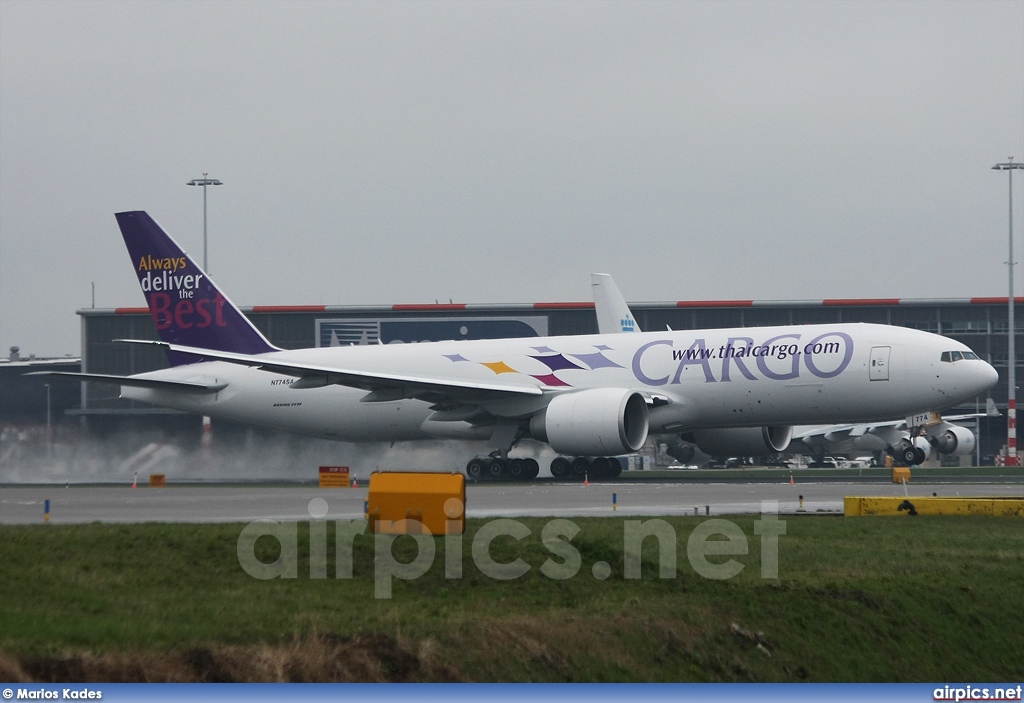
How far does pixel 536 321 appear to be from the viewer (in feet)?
216

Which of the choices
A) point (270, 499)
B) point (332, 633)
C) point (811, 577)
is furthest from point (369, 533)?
point (270, 499)

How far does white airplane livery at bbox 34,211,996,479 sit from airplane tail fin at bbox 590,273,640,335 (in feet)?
35.5

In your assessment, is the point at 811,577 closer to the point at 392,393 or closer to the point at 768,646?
the point at 768,646

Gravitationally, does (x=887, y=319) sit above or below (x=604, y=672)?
above

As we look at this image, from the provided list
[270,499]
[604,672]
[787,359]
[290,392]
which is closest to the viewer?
[604,672]

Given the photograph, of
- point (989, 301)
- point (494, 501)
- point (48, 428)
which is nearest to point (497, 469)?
point (494, 501)

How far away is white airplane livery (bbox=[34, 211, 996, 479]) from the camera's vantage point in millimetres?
33812

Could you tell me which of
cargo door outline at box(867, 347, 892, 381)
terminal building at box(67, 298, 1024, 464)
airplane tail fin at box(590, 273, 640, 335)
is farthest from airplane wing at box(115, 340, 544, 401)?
terminal building at box(67, 298, 1024, 464)

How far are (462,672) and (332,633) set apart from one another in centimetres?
119

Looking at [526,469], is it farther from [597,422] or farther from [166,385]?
[166,385]

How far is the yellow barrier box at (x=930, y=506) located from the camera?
842 inches

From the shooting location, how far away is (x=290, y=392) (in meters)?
41.1

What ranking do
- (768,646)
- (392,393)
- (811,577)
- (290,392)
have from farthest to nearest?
(290,392) < (392,393) < (811,577) < (768,646)

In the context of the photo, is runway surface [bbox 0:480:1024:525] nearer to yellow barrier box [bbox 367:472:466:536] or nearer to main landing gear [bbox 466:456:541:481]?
yellow barrier box [bbox 367:472:466:536]
